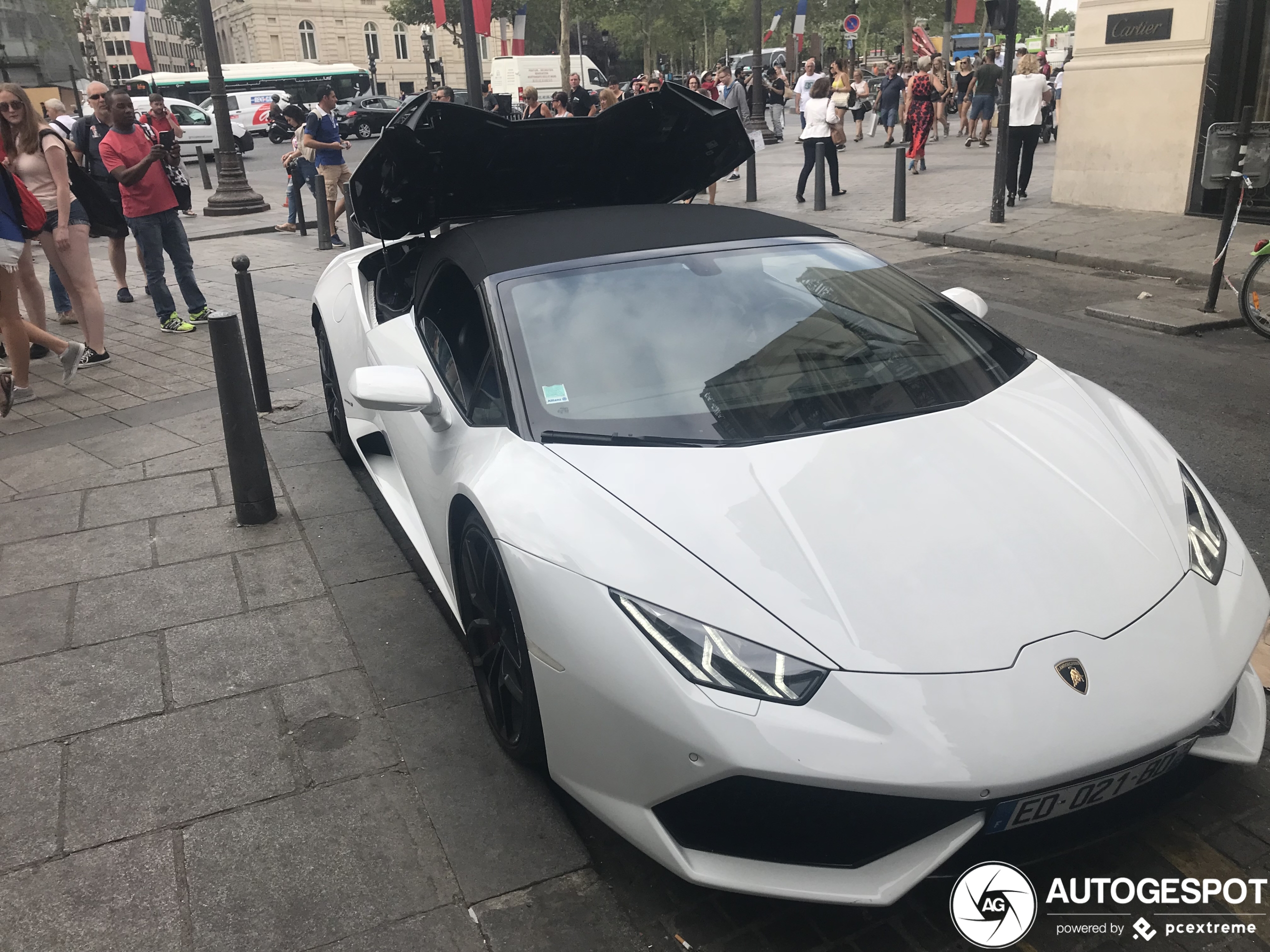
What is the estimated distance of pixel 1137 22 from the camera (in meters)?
12.0

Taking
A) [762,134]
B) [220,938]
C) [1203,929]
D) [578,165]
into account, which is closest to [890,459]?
[1203,929]

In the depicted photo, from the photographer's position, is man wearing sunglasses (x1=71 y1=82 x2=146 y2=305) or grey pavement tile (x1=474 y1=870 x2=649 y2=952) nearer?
grey pavement tile (x1=474 y1=870 x2=649 y2=952)

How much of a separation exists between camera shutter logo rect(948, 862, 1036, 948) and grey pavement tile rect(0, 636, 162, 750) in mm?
2367

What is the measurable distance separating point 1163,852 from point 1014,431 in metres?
1.06

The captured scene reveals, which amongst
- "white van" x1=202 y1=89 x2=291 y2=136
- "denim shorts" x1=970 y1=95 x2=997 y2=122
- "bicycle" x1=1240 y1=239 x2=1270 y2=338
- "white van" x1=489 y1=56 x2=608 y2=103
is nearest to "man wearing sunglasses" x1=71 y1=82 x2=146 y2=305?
"bicycle" x1=1240 y1=239 x2=1270 y2=338

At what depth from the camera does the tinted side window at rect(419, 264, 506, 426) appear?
3.04m

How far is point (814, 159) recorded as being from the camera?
598 inches

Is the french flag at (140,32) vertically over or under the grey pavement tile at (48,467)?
over

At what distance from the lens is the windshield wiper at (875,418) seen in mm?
2754

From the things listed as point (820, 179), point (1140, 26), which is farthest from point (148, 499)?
point (1140, 26)

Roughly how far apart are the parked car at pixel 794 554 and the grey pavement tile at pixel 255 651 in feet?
0.85

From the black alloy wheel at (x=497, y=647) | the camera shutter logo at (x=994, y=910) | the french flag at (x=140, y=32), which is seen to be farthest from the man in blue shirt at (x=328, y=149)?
the camera shutter logo at (x=994, y=910)

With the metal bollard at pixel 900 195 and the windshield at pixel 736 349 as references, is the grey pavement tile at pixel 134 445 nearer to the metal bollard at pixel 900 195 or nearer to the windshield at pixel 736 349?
the windshield at pixel 736 349

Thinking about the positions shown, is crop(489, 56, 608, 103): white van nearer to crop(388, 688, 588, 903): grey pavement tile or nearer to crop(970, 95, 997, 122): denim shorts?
crop(970, 95, 997, 122): denim shorts
